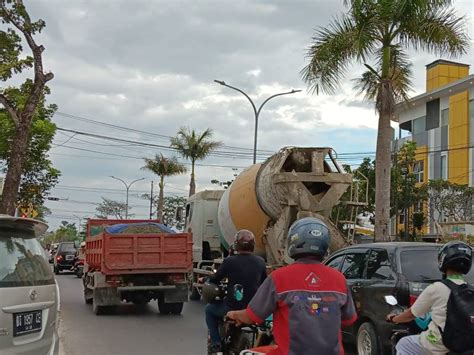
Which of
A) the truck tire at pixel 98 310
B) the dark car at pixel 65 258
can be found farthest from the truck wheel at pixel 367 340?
the dark car at pixel 65 258

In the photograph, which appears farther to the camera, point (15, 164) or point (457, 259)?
point (15, 164)

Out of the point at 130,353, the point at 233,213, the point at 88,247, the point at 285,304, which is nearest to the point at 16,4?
the point at 88,247

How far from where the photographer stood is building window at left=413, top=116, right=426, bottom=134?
4284 cm

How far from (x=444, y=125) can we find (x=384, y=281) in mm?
35149

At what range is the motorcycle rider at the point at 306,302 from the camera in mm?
3437

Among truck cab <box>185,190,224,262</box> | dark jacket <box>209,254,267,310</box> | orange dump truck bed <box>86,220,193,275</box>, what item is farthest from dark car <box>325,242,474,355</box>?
truck cab <box>185,190,224,262</box>

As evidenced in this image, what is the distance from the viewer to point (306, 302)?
3.46 meters

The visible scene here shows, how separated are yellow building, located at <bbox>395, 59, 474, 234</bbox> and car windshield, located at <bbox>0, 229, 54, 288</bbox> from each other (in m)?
31.0

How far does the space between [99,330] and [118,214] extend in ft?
246

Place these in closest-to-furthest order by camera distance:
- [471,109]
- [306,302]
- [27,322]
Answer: [306,302] → [27,322] → [471,109]

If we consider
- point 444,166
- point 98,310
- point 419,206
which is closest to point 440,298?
point 98,310

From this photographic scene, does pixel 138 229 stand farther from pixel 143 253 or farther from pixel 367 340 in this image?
pixel 367 340

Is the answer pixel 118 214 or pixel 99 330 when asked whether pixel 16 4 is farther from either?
pixel 118 214

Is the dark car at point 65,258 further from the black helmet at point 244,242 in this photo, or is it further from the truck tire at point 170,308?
the black helmet at point 244,242
